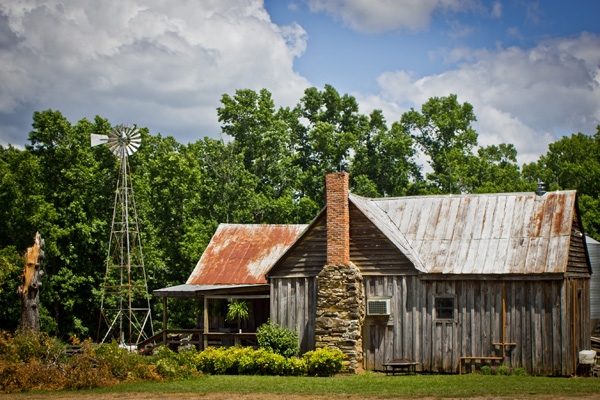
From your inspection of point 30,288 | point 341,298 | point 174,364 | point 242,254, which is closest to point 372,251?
point 341,298

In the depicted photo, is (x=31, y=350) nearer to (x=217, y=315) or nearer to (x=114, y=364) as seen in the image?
(x=114, y=364)

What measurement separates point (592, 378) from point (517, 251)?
4.69 metres

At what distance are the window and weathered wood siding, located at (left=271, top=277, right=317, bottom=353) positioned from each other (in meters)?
4.38

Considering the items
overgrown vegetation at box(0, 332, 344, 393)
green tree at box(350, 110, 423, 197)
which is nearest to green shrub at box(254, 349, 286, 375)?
overgrown vegetation at box(0, 332, 344, 393)

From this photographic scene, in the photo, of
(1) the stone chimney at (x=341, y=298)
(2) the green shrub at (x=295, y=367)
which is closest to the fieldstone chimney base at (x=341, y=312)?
(1) the stone chimney at (x=341, y=298)

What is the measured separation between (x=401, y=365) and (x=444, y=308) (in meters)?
2.45

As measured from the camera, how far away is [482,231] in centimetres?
2611

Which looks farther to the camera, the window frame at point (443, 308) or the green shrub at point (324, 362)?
the window frame at point (443, 308)

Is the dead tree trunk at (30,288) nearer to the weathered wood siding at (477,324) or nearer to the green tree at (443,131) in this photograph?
the weathered wood siding at (477,324)

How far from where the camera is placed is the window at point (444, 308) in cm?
2483

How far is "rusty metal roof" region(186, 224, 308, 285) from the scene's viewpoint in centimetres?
3197

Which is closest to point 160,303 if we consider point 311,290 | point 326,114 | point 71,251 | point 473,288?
point 71,251

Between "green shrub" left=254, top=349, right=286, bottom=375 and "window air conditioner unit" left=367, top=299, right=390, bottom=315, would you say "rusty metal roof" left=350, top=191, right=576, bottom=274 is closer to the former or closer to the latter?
"window air conditioner unit" left=367, top=299, right=390, bottom=315

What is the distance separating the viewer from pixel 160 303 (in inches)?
1892
